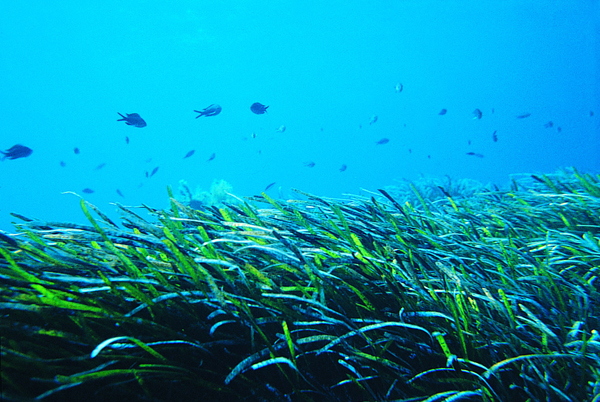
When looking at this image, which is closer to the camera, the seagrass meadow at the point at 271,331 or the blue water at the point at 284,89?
the seagrass meadow at the point at 271,331

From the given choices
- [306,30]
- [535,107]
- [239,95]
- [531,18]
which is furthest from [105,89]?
[535,107]

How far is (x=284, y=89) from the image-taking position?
106438 millimetres

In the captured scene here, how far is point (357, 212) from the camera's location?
2500mm

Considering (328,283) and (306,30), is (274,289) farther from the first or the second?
(306,30)

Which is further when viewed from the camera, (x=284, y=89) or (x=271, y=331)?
(x=284, y=89)

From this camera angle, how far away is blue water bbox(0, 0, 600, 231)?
68000 millimetres

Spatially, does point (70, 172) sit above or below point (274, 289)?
above

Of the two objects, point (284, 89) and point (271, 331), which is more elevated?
point (284, 89)

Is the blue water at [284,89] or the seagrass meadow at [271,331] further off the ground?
the blue water at [284,89]

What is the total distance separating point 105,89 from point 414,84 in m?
110

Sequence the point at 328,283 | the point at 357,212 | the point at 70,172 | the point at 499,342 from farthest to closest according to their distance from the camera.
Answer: the point at 70,172 → the point at 357,212 → the point at 328,283 → the point at 499,342

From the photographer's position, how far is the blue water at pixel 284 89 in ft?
223

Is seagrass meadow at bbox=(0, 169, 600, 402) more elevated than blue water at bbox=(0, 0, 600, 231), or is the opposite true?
blue water at bbox=(0, 0, 600, 231)

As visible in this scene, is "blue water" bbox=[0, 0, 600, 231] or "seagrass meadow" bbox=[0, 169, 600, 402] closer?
"seagrass meadow" bbox=[0, 169, 600, 402]
